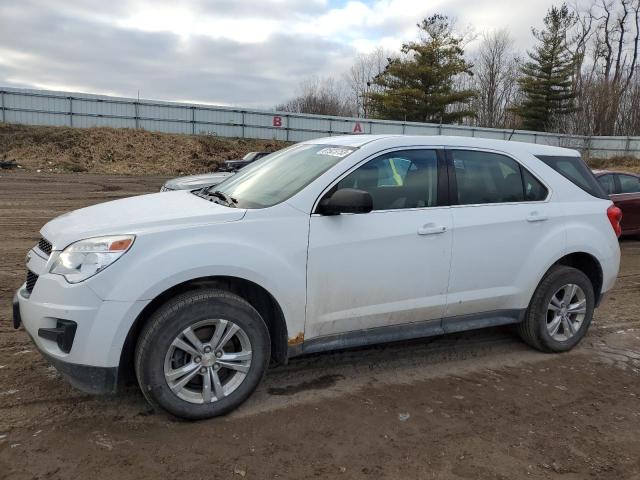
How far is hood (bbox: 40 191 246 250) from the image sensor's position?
3.31 m

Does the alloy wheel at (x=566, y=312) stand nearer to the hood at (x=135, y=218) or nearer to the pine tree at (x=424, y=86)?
the hood at (x=135, y=218)

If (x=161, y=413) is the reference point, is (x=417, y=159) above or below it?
above

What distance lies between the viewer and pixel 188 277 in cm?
327

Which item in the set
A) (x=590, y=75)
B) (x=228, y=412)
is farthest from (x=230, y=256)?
(x=590, y=75)

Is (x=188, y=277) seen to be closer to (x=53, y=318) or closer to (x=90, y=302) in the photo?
(x=90, y=302)

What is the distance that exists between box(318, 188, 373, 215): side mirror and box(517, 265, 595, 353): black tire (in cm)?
194

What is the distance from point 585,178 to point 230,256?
341 centimetres

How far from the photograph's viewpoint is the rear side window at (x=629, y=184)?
34.2ft

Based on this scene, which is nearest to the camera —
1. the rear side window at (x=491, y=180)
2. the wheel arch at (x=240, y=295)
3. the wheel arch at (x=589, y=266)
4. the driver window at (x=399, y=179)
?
the wheel arch at (x=240, y=295)

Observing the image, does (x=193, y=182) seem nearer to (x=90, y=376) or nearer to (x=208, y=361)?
(x=208, y=361)

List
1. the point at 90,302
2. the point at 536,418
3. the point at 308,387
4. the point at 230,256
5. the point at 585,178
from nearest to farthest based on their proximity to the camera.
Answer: the point at 90,302
the point at 230,256
the point at 536,418
the point at 308,387
the point at 585,178

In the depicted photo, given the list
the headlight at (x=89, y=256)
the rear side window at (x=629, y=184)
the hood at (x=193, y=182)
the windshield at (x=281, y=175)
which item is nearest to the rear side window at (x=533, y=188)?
the windshield at (x=281, y=175)

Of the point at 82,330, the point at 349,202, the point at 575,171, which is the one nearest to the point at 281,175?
the point at 349,202

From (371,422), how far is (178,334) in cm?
133
